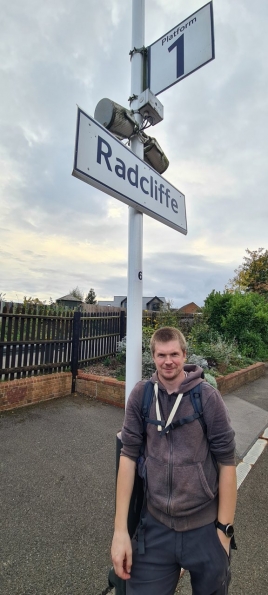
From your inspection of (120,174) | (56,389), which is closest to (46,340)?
(56,389)

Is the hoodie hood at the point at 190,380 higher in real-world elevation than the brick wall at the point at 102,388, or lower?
higher

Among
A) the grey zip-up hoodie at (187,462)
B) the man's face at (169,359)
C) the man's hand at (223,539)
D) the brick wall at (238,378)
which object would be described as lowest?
the brick wall at (238,378)

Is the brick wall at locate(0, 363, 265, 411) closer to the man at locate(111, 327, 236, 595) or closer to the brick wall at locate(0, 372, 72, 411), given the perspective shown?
the brick wall at locate(0, 372, 72, 411)

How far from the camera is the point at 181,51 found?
87.8 inches

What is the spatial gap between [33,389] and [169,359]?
411 centimetres

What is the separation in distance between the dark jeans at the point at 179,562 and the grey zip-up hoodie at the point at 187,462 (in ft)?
0.17

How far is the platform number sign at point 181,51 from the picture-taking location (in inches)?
85.0

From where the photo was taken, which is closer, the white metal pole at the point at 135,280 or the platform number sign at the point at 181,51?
the white metal pole at the point at 135,280

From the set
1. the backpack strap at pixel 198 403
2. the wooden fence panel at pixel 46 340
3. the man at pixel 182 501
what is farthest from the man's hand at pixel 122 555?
the wooden fence panel at pixel 46 340

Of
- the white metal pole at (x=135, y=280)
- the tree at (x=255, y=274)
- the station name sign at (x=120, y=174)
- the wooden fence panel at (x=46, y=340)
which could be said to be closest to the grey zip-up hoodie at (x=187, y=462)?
the white metal pole at (x=135, y=280)

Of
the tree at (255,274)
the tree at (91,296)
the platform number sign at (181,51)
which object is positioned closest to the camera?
the platform number sign at (181,51)

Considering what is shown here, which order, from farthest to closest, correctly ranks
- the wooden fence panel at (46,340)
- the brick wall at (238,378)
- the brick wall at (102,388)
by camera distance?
1. the brick wall at (238,378)
2. the brick wall at (102,388)
3. the wooden fence panel at (46,340)

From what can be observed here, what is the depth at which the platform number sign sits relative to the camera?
2158mm

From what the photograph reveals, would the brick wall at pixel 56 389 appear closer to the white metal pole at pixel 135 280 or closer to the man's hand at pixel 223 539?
the white metal pole at pixel 135 280
